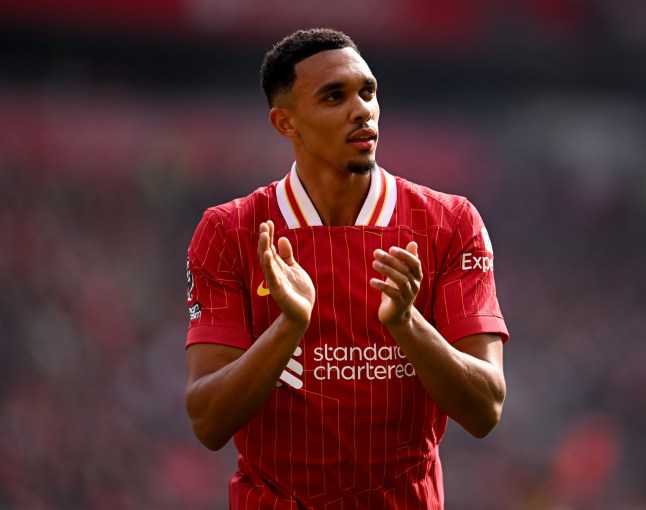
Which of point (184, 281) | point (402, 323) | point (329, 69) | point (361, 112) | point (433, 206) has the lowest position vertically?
point (402, 323)

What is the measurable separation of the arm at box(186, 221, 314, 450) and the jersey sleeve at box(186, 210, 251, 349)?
0.14 feet

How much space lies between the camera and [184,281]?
29.4ft

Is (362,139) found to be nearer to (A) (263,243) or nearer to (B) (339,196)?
(B) (339,196)

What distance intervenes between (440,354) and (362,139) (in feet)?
Answer: 2.41

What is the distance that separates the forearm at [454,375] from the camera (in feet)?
8.52

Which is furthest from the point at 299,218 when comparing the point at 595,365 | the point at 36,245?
the point at 595,365

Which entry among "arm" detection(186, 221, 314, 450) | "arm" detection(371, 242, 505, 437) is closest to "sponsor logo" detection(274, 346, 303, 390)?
"arm" detection(186, 221, 314, 450)

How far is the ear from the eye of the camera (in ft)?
10.7

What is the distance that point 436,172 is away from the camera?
1004 centimetres

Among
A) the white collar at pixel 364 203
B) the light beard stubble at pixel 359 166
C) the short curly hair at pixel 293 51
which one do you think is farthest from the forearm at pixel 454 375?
the short curly hair at pixel 293 51

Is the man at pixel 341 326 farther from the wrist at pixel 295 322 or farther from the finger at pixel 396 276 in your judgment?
the finger at pixel 396 276

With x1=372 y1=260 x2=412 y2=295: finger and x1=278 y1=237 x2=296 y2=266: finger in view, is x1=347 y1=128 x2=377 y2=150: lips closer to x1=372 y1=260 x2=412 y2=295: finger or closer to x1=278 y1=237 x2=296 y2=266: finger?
x1=278 y1=237 x2=296 y2=266: finger

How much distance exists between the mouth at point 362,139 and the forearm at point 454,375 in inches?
24.8

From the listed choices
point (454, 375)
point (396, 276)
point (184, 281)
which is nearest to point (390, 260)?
point (396, 276)
